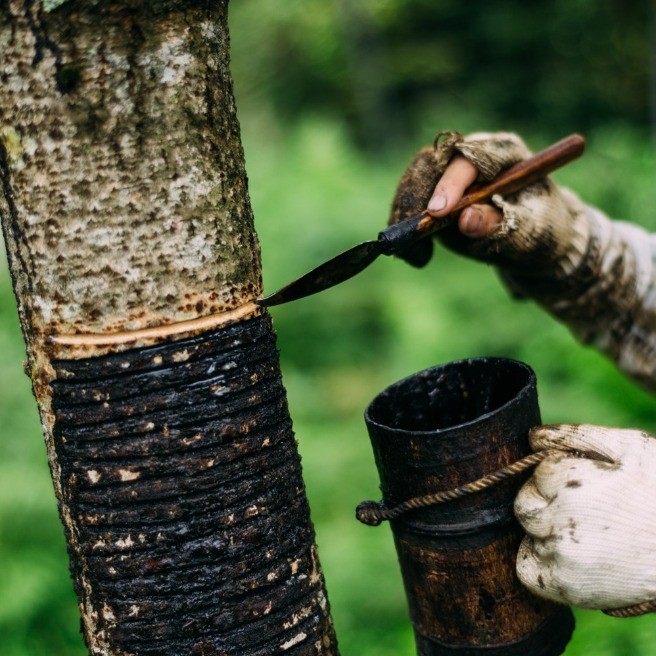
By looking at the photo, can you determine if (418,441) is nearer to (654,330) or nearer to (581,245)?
(581,245)

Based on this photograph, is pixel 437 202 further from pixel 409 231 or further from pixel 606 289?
pixel 606 289

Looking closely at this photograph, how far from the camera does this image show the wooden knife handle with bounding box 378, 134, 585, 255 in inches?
59.8

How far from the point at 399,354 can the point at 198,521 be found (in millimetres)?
4691

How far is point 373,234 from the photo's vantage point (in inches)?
269

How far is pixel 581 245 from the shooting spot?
6.27 ft

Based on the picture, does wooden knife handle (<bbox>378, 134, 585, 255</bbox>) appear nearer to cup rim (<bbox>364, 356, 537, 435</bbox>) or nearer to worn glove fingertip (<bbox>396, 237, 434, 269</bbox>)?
worn glove fingertip (<bbox>396, 237, 434, 269</bbox>)

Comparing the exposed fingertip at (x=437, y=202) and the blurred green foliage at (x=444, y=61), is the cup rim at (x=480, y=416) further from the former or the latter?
the blurred green foliage at (x=444, y=61)

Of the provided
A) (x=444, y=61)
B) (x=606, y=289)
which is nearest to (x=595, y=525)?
(x=606, y=289)

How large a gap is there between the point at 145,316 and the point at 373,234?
230 inches

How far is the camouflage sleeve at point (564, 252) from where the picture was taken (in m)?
1.64

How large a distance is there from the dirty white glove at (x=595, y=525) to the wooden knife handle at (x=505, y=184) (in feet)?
1.73

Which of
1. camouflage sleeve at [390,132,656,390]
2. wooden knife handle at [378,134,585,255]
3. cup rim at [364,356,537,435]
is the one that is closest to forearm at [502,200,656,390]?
camouflage sleeve at [390,132,656,390]

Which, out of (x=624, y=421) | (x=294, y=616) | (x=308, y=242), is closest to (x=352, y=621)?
(x=624, y=421)

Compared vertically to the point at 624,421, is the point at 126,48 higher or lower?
higher
